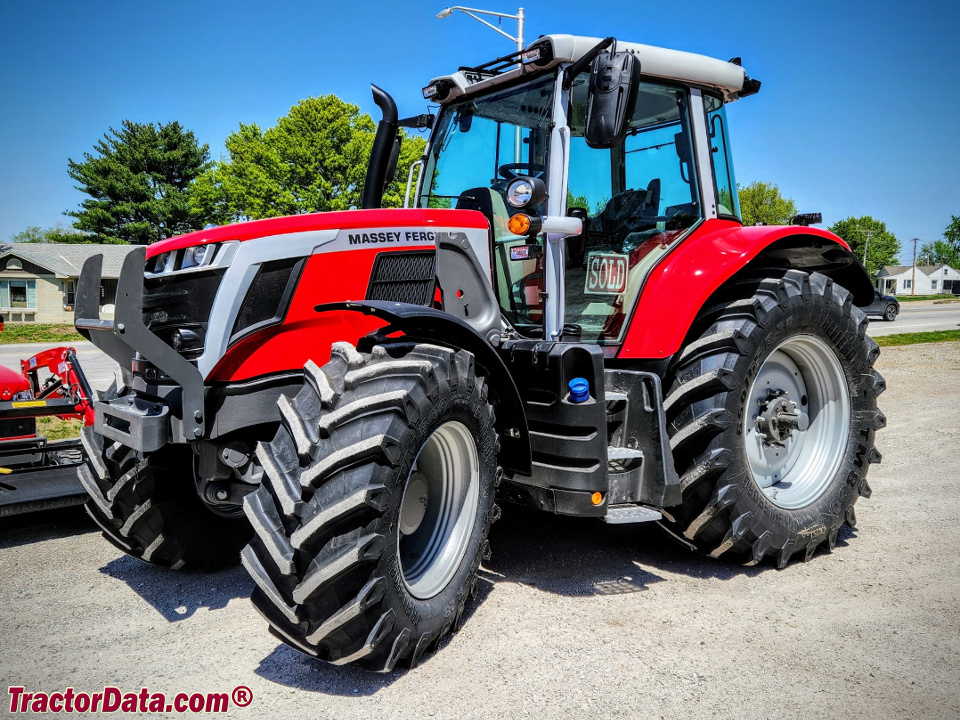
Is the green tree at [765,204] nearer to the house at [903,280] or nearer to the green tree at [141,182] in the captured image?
the green tree at [141,182]

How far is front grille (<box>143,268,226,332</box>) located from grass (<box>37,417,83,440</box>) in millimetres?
4643

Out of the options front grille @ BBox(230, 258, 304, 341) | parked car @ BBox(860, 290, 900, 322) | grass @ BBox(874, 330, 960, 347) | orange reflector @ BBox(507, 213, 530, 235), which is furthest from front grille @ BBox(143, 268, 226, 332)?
parked car @ BBox(860, 290, 900, 322)

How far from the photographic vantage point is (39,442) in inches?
194

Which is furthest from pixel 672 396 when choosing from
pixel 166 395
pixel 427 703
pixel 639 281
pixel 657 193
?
pixel 166 395

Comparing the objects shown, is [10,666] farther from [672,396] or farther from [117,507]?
[672,396]

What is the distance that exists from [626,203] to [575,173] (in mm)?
422

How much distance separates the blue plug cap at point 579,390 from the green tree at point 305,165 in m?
35.6

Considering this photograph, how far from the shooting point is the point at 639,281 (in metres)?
4.11

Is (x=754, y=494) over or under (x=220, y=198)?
under

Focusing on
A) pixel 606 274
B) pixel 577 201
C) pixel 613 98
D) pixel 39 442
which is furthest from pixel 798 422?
pixel 39 442

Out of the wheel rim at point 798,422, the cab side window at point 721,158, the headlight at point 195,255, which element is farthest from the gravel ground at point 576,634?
the cab side window at point 721,158

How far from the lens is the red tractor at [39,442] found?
14.1 ft

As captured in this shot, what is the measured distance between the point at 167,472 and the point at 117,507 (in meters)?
0.28
